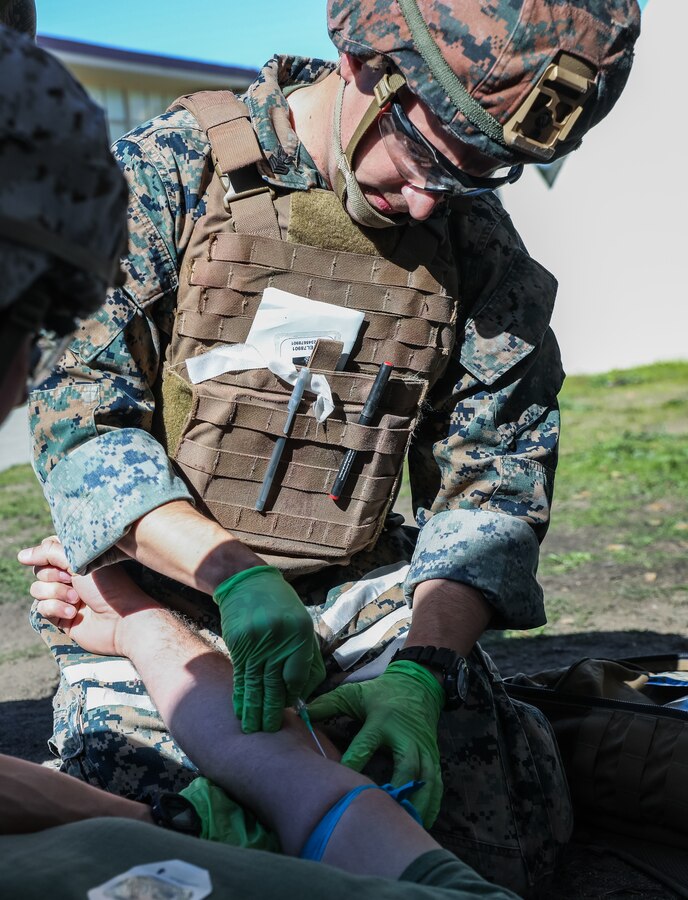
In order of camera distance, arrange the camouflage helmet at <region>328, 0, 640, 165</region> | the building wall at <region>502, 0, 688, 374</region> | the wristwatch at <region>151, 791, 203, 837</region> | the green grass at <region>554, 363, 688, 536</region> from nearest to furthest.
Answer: the wristwatch at <region>151, 791, 203, 837</region>, the camouflage helmet at <region>328, 0, 640, 165</region>, the green grass at <region>554, 363, 688, 536</region>, the building wall at <region>502, 0, 688, 374</region>

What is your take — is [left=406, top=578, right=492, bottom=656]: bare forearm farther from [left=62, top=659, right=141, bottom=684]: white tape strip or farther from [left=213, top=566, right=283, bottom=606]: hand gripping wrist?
[left=62, top=659, right=141, bottom=684]: white tape strip

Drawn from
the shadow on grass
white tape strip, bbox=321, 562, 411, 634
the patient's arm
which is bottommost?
the shadow on grass

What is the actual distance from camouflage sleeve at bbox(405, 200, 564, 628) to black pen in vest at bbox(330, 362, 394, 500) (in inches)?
10.5

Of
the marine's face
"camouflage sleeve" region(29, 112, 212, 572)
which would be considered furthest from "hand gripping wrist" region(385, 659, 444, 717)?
the marine's face

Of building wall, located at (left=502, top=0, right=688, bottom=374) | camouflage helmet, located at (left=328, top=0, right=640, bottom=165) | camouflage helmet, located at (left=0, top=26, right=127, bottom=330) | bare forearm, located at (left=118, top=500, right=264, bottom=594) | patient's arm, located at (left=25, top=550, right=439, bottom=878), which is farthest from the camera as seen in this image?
building wall, located at (left=502, top=0, right=688, bottom=374)

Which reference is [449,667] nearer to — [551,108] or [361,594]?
[361,594]

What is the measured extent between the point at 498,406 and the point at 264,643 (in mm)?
1071

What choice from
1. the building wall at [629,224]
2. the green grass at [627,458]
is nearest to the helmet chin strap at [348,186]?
the green grass at [627,458]

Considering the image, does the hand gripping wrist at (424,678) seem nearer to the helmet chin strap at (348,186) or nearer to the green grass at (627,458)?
the helmet chin strap at (348,186)

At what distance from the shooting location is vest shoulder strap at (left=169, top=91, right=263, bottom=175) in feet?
8.27

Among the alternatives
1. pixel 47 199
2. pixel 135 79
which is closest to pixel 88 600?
pixel 47 199

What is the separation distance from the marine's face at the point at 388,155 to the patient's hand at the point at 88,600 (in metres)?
1.20

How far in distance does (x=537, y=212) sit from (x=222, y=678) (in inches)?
496

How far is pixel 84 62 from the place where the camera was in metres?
15.8
